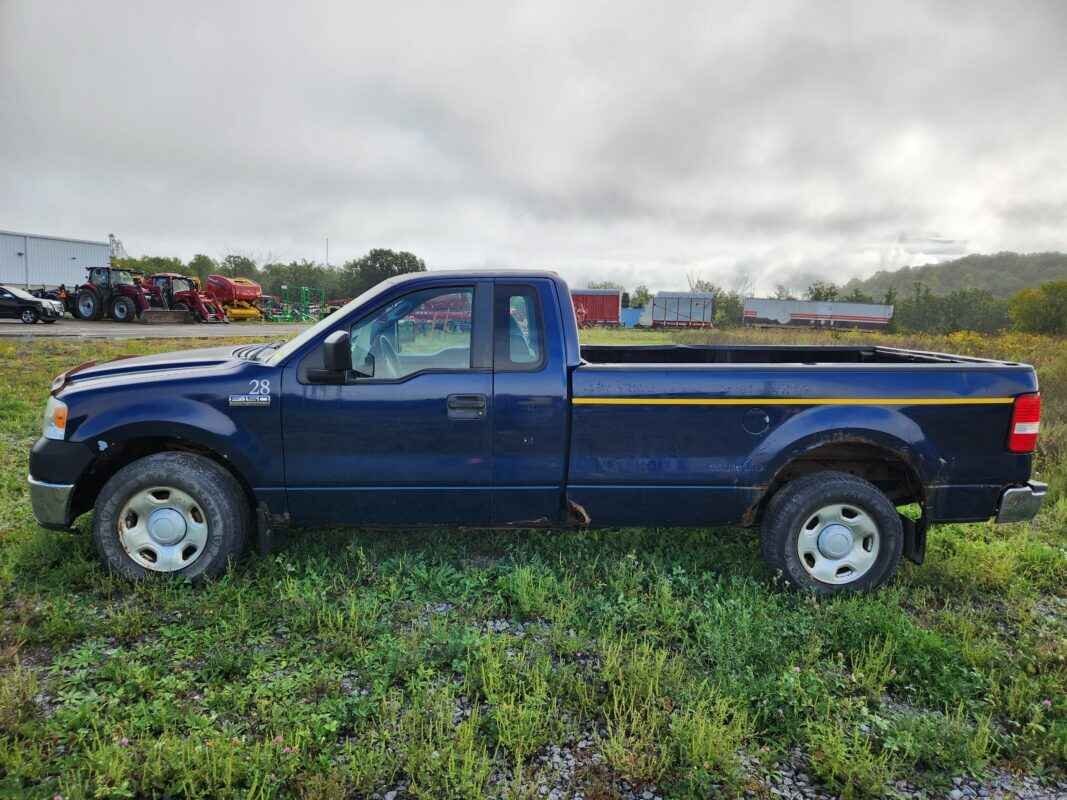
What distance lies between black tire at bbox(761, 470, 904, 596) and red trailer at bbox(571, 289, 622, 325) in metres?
43.4

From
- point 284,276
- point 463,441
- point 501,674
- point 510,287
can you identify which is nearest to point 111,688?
point 501,674

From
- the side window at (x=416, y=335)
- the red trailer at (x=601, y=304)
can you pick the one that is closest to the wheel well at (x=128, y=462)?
the side window at (x=416, y=335)

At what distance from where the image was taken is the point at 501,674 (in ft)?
9.30

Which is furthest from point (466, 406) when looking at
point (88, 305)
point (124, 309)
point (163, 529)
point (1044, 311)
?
point (1044, 311)

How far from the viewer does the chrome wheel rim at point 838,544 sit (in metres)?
3.70

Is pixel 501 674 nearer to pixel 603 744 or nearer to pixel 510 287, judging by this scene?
pixel 603 744

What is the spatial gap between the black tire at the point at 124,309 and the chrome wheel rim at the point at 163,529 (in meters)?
25.2

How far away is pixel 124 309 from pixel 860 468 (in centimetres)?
2799

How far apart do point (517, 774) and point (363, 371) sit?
230 cm

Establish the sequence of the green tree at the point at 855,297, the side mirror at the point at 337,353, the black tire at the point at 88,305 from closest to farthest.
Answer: the side mirror at the point at 337,353, the black tire at the point at 88,305, the green tree at the point at 855,297

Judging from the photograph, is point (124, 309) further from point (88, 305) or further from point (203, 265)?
point (203, 265)

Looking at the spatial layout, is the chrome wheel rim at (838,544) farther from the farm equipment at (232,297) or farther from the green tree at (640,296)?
the green tree at (640,296)

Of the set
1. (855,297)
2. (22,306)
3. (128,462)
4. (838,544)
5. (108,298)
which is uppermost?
(855,297)

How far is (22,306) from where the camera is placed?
22.0m
